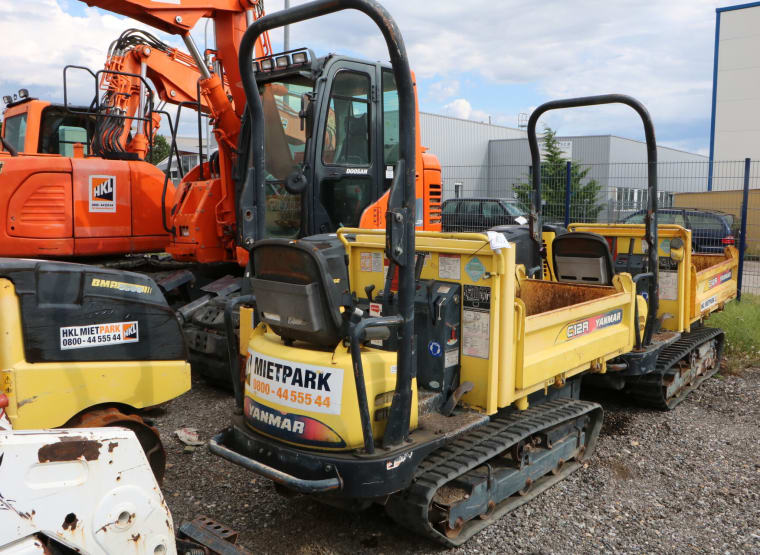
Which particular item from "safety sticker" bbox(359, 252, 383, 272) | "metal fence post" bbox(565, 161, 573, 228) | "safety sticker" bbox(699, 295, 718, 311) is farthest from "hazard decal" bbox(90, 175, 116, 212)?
"metal fence post" bbox(565, 161, 573, 228)

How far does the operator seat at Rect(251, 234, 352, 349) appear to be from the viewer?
3.09 m

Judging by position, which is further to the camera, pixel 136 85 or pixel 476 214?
pixel 476 214

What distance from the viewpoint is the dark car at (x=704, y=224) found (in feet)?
33.3

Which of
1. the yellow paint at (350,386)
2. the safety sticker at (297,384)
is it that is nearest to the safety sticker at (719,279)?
the yellow paint at (350,386)

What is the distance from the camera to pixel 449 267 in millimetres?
3568

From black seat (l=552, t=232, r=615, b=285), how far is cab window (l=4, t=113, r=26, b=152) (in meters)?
6.23

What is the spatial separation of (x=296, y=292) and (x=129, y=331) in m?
1.19

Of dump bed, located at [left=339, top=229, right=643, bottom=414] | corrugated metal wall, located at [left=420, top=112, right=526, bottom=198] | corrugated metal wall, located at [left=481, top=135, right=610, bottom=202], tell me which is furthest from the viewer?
corrugated metal wall, located at [left=420, top=112, right=526, bottom=198]

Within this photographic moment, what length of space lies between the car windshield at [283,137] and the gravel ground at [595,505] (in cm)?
197

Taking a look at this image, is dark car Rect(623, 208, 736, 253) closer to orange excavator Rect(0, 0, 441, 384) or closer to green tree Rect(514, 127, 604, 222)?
green tree Rect(514, 127, 604, 222)

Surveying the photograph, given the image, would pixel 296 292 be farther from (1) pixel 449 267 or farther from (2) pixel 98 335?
A: (2) pixel 98 335

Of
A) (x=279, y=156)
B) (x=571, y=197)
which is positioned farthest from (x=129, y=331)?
(x=571, y=197)

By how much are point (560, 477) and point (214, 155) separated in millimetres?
5036

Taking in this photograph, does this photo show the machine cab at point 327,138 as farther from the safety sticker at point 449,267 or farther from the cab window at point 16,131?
the cab window at point 16,131
